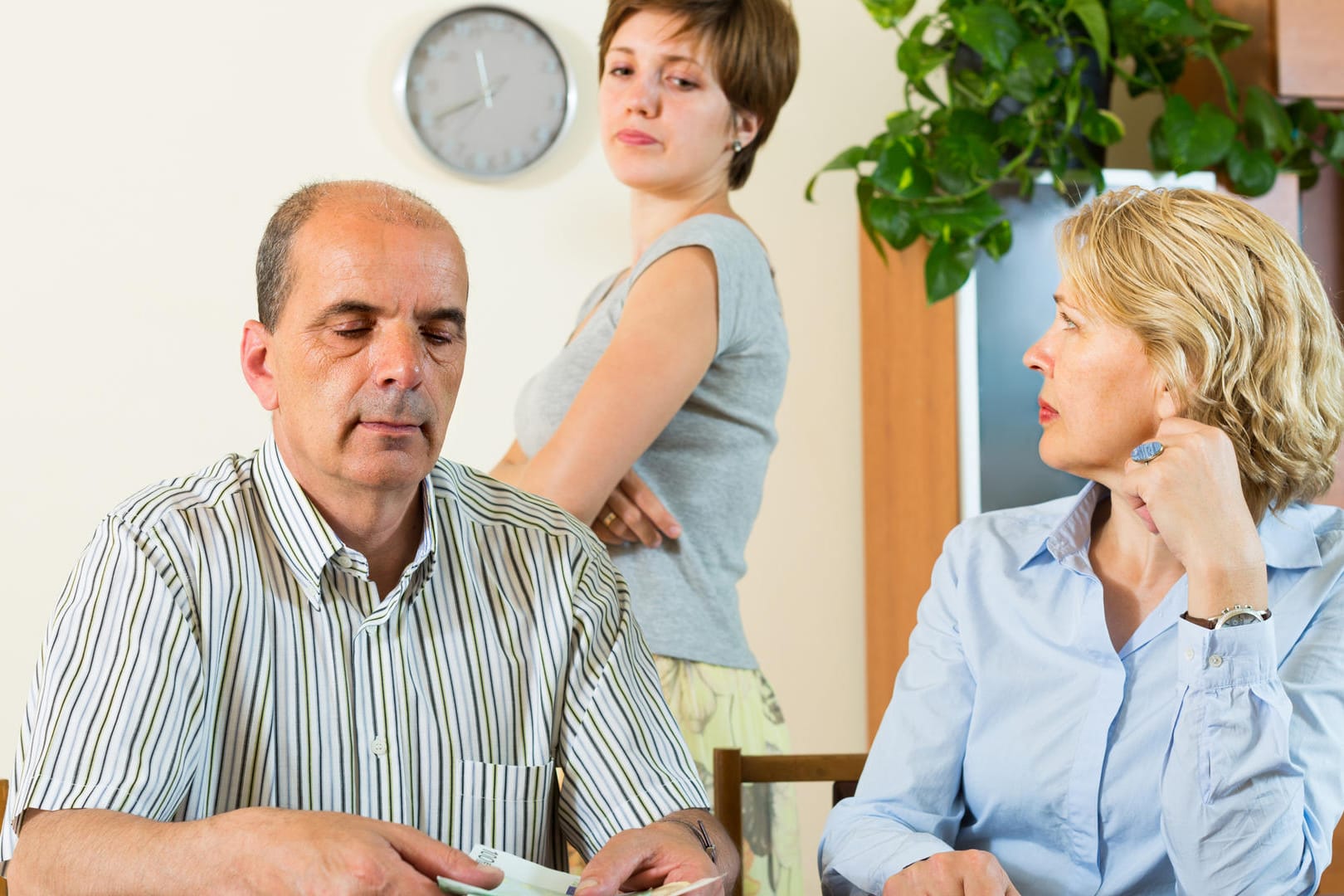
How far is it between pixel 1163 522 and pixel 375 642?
2.32ft

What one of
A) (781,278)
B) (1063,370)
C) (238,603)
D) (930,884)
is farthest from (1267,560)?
(781,278)

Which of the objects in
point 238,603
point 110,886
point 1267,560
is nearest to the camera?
point 110,886

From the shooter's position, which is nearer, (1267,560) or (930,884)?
(930,884)

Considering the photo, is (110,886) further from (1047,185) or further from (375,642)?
(1047,185)

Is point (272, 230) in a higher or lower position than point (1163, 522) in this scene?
higher

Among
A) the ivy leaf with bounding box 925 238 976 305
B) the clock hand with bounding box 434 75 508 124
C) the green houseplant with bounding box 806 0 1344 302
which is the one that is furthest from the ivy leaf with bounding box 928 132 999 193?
the clock hand with bounding box 434 75 508 124

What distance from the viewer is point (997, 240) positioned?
2.69 m

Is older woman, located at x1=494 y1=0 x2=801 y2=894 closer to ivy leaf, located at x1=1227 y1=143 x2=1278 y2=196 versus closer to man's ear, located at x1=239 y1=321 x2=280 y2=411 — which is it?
man's ear, located at x1=239 y1=321 x2=280 y2=411

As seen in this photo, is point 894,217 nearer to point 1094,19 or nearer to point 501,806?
point 1094,19

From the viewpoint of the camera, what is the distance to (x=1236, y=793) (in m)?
1.14

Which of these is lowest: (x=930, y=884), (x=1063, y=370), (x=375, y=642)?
(x=930, y=884)

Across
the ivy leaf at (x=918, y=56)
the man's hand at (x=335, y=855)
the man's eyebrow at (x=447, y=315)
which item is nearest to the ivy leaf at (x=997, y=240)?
the ivy leaf at (x=918, y=56)

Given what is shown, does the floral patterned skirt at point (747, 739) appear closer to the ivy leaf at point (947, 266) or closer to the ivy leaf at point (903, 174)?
the ivy leaf at point (947, 266)

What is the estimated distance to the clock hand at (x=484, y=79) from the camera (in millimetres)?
3113
